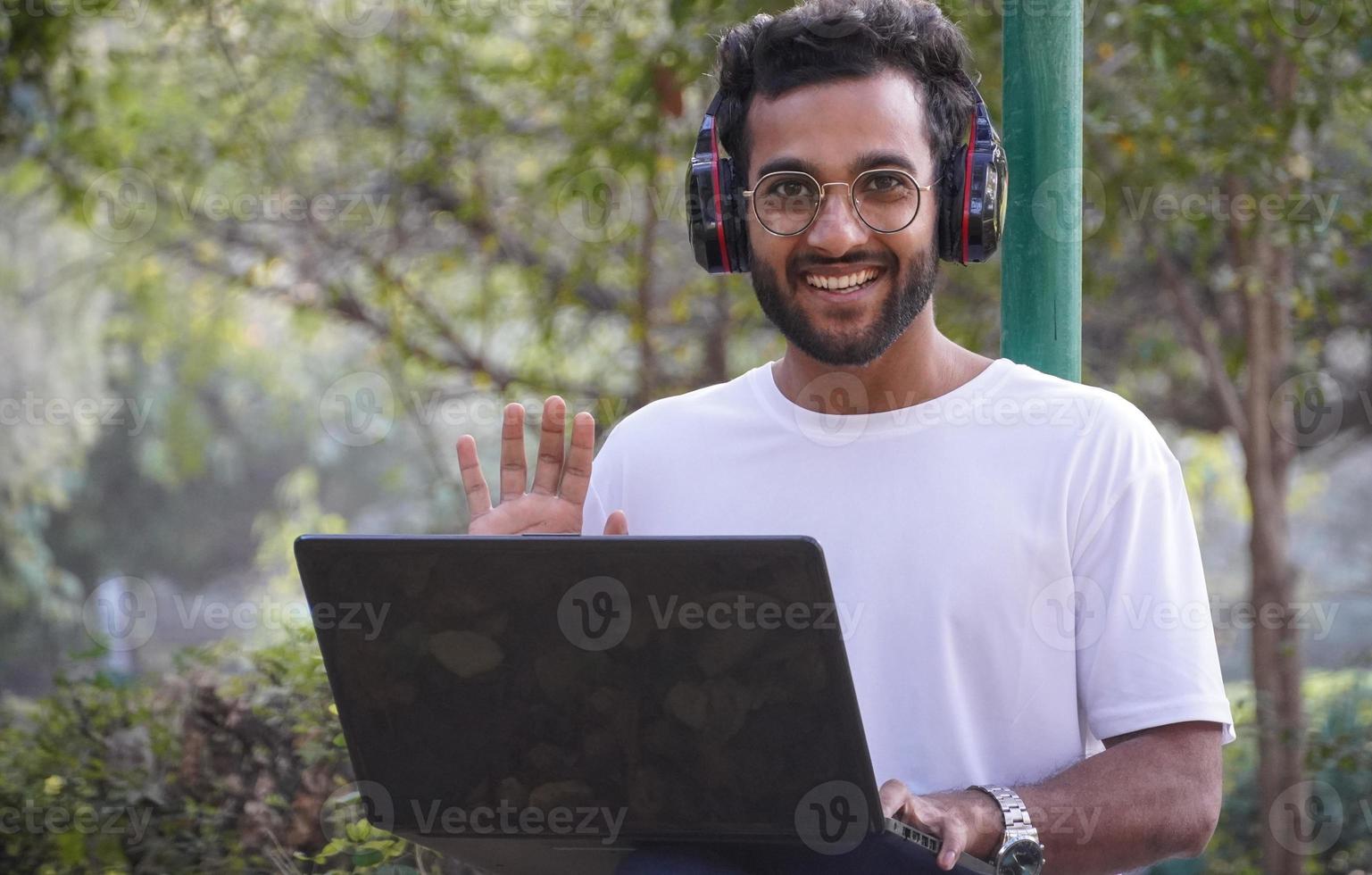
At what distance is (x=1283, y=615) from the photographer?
475 centimetres

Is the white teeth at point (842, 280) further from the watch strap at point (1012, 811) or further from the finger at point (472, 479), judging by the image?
the watch strap at point (1012, 811)

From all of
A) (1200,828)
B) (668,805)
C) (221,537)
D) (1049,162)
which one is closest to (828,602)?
(668,805)

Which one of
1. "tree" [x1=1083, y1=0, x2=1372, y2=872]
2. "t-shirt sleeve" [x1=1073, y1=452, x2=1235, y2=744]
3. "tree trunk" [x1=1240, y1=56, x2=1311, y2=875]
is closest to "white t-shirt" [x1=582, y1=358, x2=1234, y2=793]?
"t-shirt sleeve" [x1=1073, y1=452, x2=1235, y2=744]

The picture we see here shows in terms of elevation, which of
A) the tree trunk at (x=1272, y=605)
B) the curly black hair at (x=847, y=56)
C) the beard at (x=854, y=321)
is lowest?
A: the tree trunk at (x=1272, y=605)

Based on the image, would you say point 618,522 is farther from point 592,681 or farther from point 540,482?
point 592,681

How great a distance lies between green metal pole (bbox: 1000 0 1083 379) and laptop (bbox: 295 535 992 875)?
106 centimetres

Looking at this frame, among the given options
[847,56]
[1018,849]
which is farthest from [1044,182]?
[1018,849]

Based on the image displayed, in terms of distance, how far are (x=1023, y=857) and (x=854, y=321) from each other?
779mm

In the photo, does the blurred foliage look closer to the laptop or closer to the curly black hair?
the laptop

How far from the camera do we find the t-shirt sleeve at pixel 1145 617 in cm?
177

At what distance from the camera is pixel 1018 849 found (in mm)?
1600

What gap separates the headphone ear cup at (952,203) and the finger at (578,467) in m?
0.56

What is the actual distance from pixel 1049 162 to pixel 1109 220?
2590 mm

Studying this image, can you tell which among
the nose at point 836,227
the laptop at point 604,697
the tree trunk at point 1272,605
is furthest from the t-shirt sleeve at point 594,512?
the tree trunk at point 1272,605
